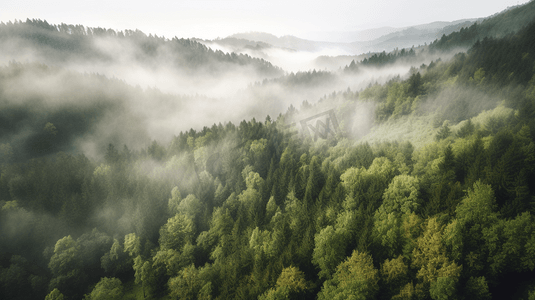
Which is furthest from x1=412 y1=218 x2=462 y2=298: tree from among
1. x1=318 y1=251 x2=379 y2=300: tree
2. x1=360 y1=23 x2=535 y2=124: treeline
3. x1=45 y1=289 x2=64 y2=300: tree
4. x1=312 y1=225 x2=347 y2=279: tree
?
x1=45 y1=289 x2=64 y2=300: tree

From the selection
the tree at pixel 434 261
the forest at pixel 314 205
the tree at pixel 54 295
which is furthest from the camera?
the tree at pixel 54 295

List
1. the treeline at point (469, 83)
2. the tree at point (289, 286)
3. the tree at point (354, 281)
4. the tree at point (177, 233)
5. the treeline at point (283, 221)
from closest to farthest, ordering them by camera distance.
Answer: the tree at point (354, 281) → the treeline at point (283, 221) → the tree at point (289, 286) → the tree at point (177, 233) → the treeline at point (469, 83)

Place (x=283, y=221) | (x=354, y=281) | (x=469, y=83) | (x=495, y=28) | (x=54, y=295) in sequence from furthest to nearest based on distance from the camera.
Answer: (x=495, y=28)
(x=469, y=83)
(x=283, y=221)
(x=54, y=295)
(x=354, y=281)

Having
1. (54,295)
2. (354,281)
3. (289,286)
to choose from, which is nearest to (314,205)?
(289,286)

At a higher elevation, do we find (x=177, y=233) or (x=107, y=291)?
(x=177, y=233)

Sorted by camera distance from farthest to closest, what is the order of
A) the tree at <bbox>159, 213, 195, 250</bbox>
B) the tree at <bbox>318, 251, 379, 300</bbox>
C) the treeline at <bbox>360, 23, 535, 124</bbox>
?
the treeline at <bbox>360, 23, 535, 124</bbox>, the tree at <bbox>159, 213, 195, 250</bbox>, the tree at <bbox>318, 251, 379, 300</bbox>

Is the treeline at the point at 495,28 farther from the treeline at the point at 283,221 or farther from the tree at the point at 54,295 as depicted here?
the tree at the point at 54,295

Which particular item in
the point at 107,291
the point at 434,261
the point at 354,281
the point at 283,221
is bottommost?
the point at 107,291

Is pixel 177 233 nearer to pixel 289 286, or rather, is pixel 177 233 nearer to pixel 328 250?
pixel 289 286

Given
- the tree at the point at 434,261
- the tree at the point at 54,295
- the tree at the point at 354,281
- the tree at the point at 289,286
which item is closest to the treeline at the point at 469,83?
the tree at the point at 434,261

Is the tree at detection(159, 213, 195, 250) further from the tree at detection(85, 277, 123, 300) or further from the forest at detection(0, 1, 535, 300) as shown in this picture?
the tree at detection(85, 277, 123, 300)
